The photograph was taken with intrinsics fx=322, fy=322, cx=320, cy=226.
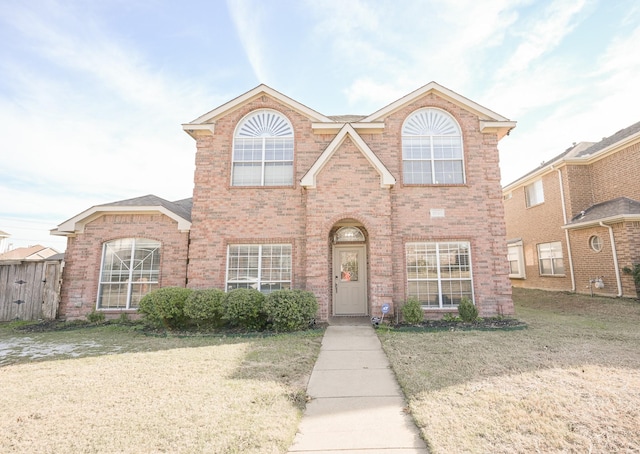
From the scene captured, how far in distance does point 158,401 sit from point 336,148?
26.2ft

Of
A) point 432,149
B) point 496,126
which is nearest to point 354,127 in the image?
point 432,149

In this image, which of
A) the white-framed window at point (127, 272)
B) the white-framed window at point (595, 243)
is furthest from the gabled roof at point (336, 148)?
the white-framed window at point (595, 243)

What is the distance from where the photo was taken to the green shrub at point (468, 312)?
30.0 ft

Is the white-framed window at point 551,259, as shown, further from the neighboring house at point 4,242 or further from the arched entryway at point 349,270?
the neighboring house at point 4,242

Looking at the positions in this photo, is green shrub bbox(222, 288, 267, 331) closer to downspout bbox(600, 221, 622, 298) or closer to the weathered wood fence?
the weathered wood fence

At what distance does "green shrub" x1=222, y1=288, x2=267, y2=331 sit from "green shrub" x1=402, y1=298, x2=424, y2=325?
12.9 ft

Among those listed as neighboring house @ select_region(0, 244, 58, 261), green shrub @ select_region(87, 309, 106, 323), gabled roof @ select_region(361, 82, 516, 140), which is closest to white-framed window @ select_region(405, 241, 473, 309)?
gabled roof @ select_region(361, 82, 516, 140)

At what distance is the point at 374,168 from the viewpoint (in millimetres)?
9984

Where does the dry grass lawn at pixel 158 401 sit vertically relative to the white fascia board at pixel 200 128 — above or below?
below

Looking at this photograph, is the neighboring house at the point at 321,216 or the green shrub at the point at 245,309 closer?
the green shrub at the point at 245,309

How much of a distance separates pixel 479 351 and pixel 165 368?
5.77 m

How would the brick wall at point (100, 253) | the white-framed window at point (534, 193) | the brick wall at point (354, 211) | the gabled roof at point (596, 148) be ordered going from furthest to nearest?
the white-framed window at point (534, 193), the gabled roof at point (596, 148), the brick wall at point (100, 253), the brick wall at point (354, 211)

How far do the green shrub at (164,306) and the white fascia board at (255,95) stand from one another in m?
5.74

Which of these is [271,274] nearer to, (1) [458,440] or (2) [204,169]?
(2) [204,169]
